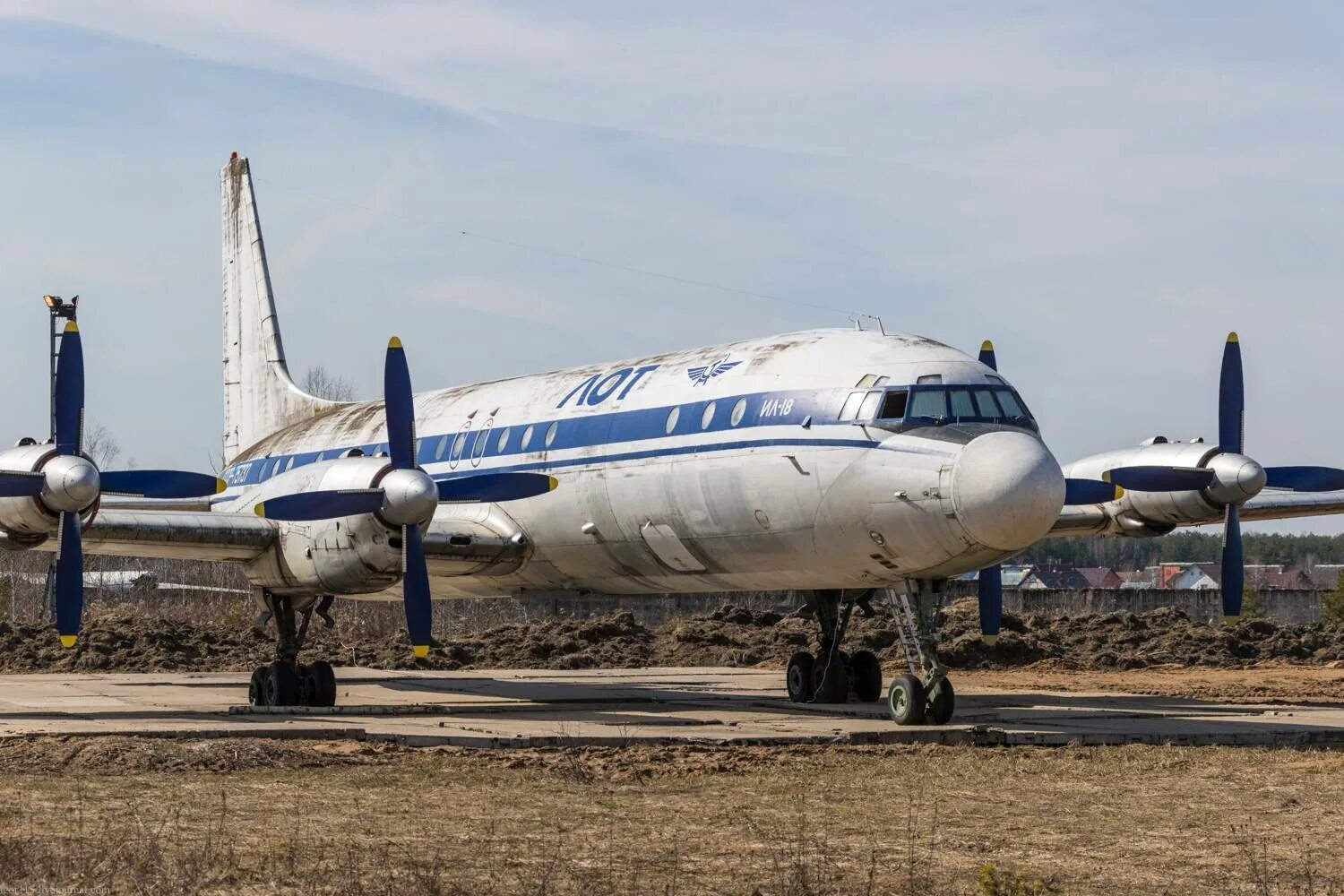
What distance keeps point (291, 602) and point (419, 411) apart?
5037 mm

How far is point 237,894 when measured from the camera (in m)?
8.63

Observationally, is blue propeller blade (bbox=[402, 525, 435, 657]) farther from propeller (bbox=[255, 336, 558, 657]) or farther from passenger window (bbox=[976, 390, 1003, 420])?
passenger window (bbox=[976, 390, 1003, 420])

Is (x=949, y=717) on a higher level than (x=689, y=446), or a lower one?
lower

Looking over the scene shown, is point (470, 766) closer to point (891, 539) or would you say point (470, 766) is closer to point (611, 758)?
point (611, 758)

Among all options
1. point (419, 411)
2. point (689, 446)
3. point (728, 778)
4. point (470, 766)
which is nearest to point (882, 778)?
point (728, 778)

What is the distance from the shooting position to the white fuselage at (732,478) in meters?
17.2

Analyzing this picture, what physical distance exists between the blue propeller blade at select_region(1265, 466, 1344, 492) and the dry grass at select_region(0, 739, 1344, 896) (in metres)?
7.47

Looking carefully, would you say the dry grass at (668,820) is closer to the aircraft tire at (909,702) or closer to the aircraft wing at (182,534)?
the aircraft tire at (909,702)

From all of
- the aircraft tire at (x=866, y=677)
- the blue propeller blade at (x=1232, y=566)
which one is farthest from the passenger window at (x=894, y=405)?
the blue propeller blade at (x=1232, y=566)

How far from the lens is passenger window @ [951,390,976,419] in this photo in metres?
Result: 17.9

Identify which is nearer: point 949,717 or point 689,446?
point 949,717

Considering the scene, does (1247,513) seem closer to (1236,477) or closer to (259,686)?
(1236,477)

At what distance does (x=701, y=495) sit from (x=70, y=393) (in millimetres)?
7732

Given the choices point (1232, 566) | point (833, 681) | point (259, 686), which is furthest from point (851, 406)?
point (259, 686)
